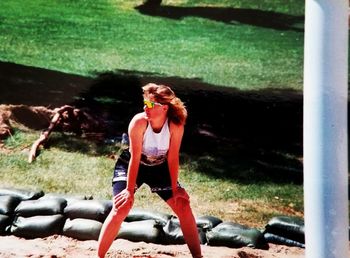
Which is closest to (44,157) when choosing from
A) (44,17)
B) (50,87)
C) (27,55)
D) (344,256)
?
(50,87)

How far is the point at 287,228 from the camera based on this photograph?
5.12 metres

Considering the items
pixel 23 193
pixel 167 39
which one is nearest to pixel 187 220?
pixel 23 193

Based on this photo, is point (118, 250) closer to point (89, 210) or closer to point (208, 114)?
point (89, 210)

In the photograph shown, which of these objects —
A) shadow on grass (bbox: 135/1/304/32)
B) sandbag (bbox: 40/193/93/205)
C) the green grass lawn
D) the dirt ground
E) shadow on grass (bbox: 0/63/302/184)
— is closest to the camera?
sandbag (bbox: 40/193/93/205)

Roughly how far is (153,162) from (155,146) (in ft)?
0.41

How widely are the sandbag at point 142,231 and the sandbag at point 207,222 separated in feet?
1.11

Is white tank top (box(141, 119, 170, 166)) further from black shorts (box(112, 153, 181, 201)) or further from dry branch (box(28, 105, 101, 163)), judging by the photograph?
dry branch (box(28, 105, 101, 163))

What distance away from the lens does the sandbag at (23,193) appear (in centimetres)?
549

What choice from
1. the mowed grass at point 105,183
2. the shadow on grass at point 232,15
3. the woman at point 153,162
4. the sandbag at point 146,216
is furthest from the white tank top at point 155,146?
the shadow on grass at point 232,15

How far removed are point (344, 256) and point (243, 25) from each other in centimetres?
422

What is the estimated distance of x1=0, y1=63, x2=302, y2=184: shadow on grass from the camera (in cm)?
605

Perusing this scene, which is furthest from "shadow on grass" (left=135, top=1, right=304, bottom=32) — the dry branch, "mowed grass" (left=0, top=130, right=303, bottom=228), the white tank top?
the white tank top

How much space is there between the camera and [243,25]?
23.6ft

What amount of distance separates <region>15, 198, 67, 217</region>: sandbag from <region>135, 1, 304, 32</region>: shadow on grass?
263cm
